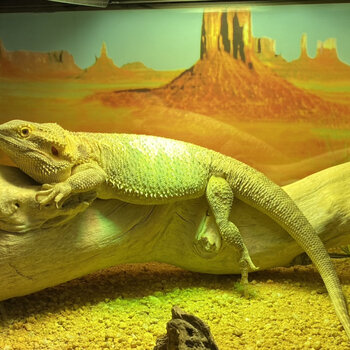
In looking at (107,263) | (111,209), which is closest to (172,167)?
(111,209)

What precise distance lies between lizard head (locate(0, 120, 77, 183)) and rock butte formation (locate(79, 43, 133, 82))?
3.07 feet

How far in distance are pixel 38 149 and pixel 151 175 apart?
0.69 metres

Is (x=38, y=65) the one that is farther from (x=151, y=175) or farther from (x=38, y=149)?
(x=151, y=175)

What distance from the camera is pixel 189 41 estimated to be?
11.0 feet

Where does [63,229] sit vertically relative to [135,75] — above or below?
below

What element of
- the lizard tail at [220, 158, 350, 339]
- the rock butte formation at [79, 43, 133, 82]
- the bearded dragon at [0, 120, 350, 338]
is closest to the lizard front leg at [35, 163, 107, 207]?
the bearded dragon at [0, 120, 350, 338]

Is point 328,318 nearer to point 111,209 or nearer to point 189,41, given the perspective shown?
point 111,209

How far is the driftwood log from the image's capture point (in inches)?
99.9

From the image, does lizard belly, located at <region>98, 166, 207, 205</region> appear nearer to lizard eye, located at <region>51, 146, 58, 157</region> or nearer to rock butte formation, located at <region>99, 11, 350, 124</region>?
lizard eye, located at <region>51, 146, 58, 157</region>

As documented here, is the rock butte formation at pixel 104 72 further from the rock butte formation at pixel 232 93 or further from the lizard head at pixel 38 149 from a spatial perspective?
the lizard head at pixel 38 149

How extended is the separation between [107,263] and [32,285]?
490 mm

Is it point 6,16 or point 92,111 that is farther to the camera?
point 92,111

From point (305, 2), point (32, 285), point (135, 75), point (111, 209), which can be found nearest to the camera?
point (32, 285)

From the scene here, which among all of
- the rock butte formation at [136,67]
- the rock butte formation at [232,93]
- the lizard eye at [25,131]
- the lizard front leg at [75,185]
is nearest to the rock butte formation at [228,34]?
the rock butte formation at [232,93]
